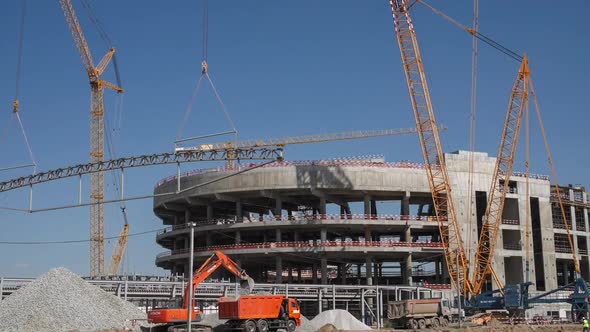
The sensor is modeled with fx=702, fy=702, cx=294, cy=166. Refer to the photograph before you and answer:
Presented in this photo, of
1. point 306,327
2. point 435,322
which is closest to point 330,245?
point 435,322

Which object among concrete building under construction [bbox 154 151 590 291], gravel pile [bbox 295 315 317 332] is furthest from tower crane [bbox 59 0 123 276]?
gravel pile [bbox 295 315 317 332]

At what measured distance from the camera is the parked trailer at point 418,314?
53969mm

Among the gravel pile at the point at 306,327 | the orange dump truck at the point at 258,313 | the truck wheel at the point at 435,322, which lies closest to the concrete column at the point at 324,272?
the truck wheel at the point at 435,322

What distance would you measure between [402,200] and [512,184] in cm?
1728

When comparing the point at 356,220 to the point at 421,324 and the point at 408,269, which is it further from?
the point at 421,324

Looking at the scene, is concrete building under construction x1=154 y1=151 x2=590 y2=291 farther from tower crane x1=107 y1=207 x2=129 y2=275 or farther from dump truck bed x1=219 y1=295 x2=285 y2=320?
dump truck bed x1=219 y1=295 x2=285 y2=320

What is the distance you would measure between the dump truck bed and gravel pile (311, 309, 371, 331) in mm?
7191

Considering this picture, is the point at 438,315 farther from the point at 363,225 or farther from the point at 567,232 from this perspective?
the point at 567,232

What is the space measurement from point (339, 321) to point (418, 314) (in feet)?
24.0

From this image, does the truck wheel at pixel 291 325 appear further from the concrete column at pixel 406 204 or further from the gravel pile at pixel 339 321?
the concrete column at pixel 406 204

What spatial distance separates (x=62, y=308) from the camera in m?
44.8

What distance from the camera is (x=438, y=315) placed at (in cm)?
5559

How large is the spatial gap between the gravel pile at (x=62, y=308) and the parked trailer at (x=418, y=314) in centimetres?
1948

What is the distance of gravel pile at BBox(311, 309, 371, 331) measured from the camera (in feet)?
164
